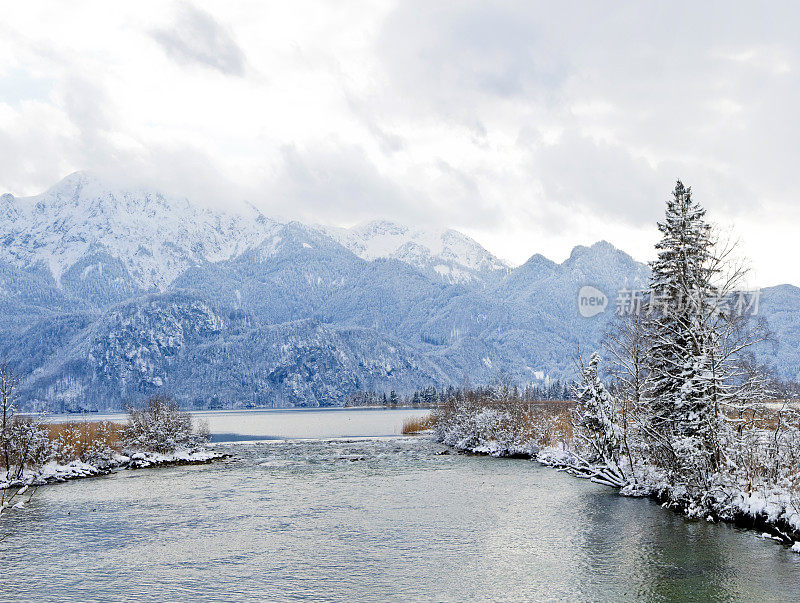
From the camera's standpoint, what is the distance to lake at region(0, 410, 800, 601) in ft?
77.2

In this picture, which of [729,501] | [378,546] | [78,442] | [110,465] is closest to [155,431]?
[110,465]

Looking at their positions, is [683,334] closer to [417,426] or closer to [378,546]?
[378,546]

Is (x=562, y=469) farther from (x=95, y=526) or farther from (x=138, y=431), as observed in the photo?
(x=138, y=431)

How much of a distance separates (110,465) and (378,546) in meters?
47.3

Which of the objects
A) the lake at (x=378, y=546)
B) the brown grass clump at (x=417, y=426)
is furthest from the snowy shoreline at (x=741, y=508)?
the brown grass clump at (x=417, y=426)

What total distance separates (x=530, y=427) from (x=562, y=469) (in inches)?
693

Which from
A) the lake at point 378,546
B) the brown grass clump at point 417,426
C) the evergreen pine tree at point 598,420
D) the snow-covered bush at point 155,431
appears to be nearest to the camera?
the lake at point 378,546

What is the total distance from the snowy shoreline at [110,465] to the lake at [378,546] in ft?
11.6

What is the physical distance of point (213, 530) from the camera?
34.7m

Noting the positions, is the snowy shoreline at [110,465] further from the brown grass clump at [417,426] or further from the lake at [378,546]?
the brown grass clump at [417,426]

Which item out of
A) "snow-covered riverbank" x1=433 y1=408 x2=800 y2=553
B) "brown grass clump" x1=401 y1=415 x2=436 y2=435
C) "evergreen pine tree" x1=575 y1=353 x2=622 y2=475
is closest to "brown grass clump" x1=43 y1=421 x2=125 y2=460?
"snow-covered riverbank" x1=433 y1=408 x2=800 y2=553

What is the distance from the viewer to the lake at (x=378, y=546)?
23.5 metres

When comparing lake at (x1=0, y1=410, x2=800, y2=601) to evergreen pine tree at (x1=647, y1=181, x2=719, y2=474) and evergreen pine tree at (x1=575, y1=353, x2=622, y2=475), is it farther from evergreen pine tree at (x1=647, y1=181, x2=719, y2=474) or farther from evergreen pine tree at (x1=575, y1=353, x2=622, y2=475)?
evergreen pine tree at (x1=647, y1=181, x2=719, y2=474)

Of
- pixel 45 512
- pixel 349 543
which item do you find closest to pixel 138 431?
pixel 45 512
